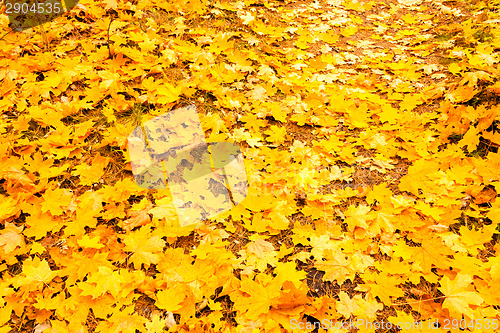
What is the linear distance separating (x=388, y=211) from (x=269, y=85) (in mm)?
2181

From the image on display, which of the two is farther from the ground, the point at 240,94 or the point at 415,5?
the point at 415,5

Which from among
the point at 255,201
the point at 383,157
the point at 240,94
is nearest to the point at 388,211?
the point at 383,157

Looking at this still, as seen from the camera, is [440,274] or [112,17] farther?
[112,17]

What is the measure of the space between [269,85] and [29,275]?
311 cm

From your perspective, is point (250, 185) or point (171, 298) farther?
point (250, 185)

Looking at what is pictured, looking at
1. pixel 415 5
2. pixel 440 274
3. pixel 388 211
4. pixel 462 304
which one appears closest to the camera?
pixel 462 304

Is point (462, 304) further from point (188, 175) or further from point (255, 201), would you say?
point (188, 175)

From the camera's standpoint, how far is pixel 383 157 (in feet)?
9.50

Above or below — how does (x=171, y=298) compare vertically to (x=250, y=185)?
below

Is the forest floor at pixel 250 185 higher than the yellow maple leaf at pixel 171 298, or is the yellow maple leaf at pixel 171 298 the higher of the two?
the forest floor at pixel 250 185

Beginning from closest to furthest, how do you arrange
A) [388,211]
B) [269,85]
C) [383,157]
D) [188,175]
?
[388,211] → [188,175] → [383,157] → [269,85]

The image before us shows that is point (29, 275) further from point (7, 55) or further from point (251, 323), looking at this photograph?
point (7, 55)

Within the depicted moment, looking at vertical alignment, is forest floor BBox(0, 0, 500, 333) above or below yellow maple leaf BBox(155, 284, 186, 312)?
above

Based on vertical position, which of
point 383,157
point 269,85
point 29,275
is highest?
point 269,85
